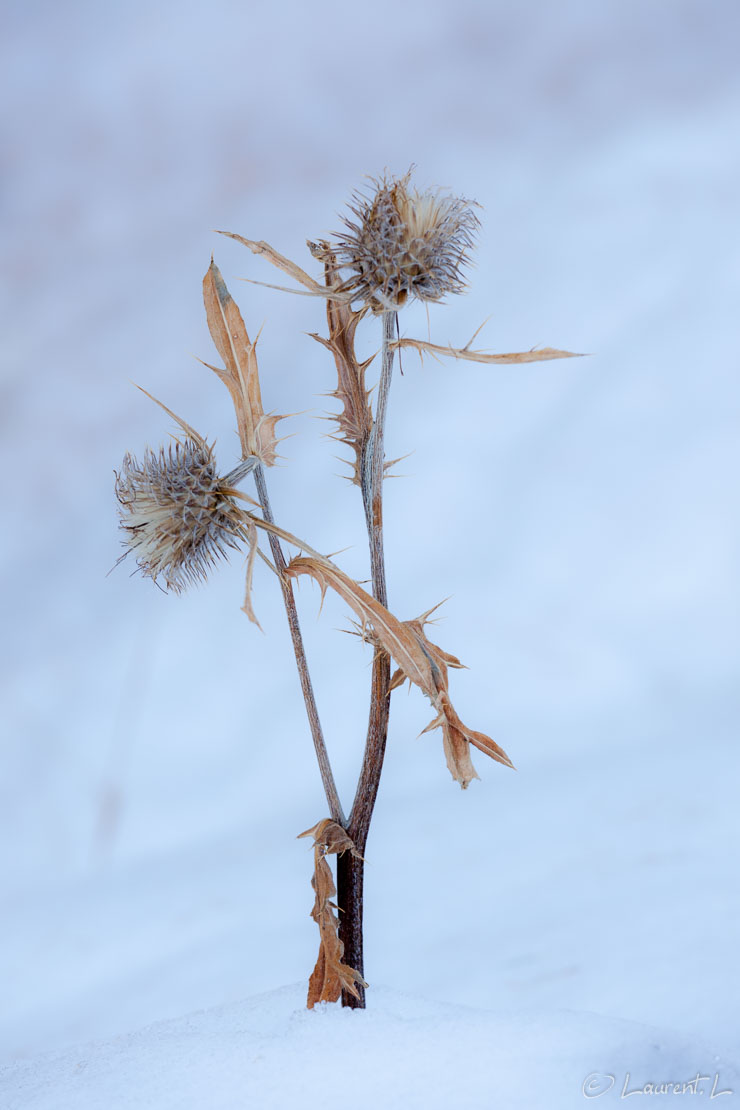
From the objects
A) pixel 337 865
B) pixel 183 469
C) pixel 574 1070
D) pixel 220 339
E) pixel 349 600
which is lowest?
pixel 574 1070

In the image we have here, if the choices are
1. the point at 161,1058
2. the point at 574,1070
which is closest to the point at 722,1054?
the point at 574,1070

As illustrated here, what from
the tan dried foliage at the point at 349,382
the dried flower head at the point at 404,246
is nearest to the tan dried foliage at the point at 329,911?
the tan dried foliage at the point at 349,382

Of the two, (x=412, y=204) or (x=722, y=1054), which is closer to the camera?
(x=412, y=204)

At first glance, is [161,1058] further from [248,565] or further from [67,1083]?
[248,565]

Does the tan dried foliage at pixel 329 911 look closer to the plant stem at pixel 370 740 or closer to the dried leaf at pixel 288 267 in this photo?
the plant stem at pixel 370 740

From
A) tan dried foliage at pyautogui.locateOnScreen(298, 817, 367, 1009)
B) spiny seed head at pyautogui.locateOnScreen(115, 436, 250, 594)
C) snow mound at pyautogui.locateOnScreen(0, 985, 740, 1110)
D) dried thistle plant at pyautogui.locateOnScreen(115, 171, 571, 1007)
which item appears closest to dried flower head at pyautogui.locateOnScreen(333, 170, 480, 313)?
dried thistle plant at pyautogui.locateOnScreen(115, 171, 571, 1007)

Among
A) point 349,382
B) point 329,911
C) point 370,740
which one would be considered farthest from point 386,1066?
point 349,382
